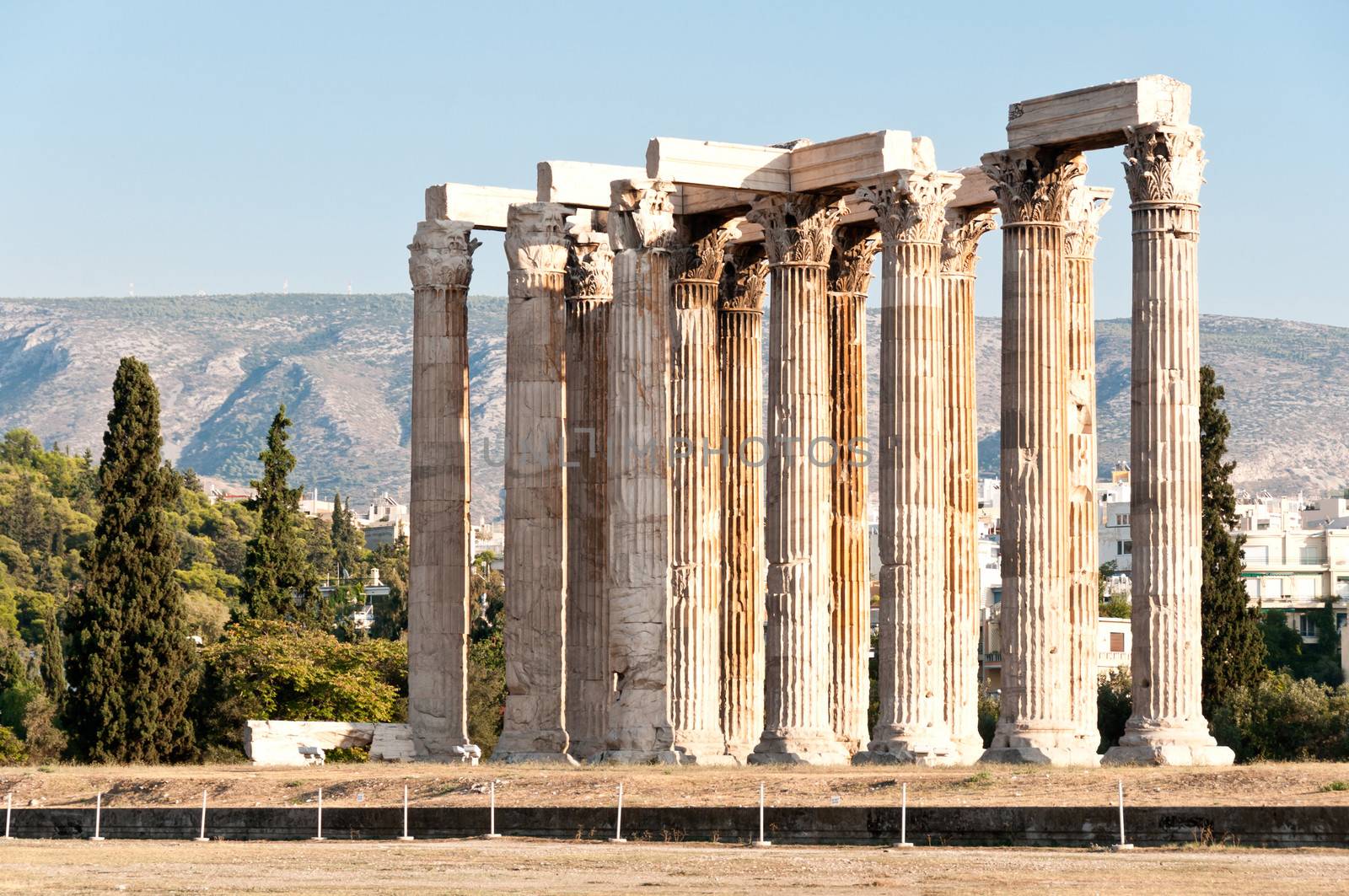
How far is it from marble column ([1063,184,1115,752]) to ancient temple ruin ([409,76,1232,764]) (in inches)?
→ 3.8

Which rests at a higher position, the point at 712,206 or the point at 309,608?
the point at 712,206

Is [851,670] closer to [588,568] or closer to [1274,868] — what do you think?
[588,568]

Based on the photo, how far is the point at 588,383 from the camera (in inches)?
2975

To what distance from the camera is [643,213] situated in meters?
67.7

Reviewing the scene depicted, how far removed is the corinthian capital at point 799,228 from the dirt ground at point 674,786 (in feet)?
42.2

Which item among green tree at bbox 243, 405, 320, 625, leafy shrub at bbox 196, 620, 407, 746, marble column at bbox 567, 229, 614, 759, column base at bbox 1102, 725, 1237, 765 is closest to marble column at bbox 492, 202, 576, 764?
marble column at bbox 567, 229, 614, 759

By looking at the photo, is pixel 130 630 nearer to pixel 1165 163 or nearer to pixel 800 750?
pixel 800 750

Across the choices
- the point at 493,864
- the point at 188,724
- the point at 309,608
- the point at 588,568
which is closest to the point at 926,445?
the point at 588,568

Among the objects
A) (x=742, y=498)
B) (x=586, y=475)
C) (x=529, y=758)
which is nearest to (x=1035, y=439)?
(x=742, y=498)

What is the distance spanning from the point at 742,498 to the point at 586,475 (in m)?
4.74

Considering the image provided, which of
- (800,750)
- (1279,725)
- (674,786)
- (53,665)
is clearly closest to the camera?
(674,786)

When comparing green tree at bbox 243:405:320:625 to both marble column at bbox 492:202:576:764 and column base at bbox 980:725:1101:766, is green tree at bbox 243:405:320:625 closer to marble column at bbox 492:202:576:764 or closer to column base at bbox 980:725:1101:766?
marble column at bbox 492:202:576:764

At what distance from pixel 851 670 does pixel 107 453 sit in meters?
35.0

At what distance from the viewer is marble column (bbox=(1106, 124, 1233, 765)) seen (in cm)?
6006
